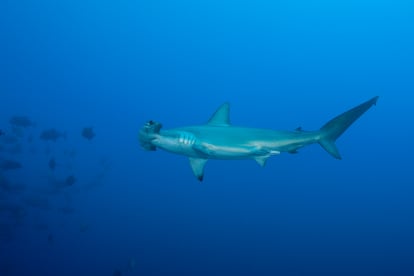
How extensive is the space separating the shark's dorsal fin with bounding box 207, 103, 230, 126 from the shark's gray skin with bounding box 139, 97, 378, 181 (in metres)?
0.16

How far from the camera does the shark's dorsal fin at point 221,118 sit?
4988 mm

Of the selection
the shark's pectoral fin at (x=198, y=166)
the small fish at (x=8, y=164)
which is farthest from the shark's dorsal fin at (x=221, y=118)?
the small fish at (x=8, y=164)

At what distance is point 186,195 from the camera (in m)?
34.0

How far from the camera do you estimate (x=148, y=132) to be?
4000 mm

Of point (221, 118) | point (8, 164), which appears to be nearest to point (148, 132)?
point (221, 118)

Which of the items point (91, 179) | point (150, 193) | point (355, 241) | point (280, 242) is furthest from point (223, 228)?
point (91, 179)

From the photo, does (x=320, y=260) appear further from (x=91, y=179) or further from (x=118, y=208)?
(x=91, y=179)

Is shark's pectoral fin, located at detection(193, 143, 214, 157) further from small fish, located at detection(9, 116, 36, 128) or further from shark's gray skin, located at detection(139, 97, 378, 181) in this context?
small fish, located at detection(9, 116, 36, 128)

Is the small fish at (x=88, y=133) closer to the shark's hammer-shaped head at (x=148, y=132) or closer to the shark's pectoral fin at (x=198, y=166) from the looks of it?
the shark's pectoral fin at (x=198, y=166)

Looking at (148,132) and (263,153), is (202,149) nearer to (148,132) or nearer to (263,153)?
(148,132)

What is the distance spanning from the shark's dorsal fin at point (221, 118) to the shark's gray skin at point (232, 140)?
16 centimetres

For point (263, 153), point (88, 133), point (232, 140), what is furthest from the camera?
point (88, 133)

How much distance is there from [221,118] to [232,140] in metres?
0.80

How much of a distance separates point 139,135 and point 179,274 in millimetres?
16033
